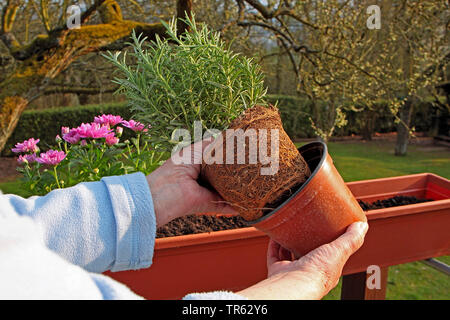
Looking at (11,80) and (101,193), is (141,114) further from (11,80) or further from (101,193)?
(11,80)

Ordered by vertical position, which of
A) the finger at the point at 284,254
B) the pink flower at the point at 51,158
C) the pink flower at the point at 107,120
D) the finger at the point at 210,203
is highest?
the pink flower at the point at 107,120

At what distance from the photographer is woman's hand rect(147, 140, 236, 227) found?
3.29 ft

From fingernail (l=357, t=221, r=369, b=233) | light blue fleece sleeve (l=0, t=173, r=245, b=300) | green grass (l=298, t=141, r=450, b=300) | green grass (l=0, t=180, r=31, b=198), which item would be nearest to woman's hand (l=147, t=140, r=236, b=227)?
light blue fleece sleeve (l=0, t=173, r=245, b=300)

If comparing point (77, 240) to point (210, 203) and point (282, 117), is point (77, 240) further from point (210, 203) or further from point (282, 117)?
point (282, 117)

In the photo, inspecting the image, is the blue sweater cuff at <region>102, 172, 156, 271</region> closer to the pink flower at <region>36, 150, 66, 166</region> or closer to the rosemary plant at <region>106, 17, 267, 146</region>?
the rosemary plant at <region>106, 17, 267, 146</region>

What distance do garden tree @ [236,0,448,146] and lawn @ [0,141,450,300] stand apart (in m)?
0.65

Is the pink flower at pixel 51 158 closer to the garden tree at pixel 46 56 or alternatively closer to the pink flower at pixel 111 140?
the pink flower at pixel 111 140

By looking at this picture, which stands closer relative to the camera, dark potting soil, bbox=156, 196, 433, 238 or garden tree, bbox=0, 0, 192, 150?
dark potting soil, bbox=156, 196, 433, 238

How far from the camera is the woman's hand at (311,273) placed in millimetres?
800

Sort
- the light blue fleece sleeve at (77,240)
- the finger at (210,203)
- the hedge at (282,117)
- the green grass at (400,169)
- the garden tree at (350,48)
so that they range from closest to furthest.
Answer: the light blue fleece sleeve at (77,240) → the finger at (210,203) → the green grass at (400,169) → the garden tree at (350,48) → the hedge at (282,117)

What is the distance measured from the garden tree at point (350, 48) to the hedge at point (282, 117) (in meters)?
0.71

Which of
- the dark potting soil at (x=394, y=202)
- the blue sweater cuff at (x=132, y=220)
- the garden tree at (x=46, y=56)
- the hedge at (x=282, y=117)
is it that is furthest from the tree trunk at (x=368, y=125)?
the blue sweater cuff at (x=132, y=220)

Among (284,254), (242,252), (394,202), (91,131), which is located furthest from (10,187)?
(284,254)

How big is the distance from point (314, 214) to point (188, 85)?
1.64 feet
